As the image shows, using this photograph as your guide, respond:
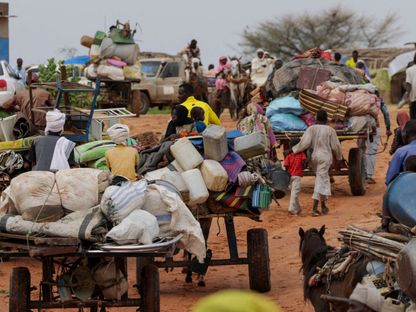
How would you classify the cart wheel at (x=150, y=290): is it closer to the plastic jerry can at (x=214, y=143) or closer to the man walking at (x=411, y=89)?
the plastic jerry can at (x=214, y=143)

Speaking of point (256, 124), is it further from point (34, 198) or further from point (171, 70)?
point (171, 70)

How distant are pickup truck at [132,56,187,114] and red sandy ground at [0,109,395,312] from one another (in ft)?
50.7

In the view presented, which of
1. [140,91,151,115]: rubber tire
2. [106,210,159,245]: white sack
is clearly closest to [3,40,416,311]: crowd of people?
[106,210,159,245]: white sack

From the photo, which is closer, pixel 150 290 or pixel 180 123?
pixel 150 290

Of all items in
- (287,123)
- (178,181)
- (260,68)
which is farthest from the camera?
(260,68)

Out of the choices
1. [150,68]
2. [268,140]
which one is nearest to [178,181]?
[268,140]

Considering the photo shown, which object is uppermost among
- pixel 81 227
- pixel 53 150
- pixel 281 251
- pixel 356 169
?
pixel 53 150

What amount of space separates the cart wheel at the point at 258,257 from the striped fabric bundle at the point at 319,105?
5.91 meters

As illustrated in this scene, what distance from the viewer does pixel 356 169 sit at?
17438mm

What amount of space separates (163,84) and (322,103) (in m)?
19.3

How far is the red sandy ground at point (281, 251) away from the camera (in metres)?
11.4

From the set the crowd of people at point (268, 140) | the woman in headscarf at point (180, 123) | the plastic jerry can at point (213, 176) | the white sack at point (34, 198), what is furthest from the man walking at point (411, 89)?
the white sack at point (34, 198)

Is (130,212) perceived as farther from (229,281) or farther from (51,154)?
(229,281)

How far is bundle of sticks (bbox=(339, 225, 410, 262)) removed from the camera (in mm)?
7570
